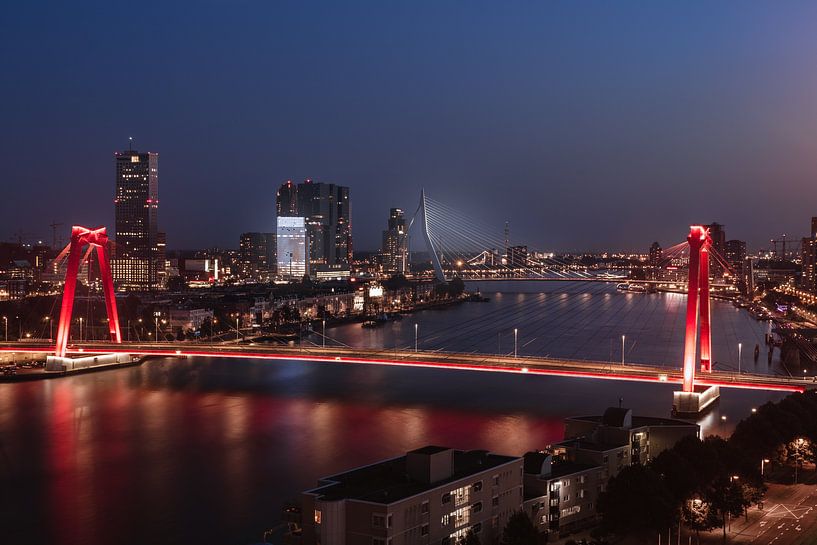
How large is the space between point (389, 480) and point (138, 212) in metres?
38.1

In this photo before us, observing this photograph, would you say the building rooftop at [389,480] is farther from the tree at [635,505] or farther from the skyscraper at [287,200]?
the skyscraper at [287,200]

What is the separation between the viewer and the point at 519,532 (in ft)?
14.2

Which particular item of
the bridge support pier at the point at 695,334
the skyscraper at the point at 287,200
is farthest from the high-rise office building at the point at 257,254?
the bridge support pier at the point at 695,334

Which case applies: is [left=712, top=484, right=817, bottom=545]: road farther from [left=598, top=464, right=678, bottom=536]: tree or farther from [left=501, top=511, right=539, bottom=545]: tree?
[left=501, top=511, right=539, bottom=545]: tree

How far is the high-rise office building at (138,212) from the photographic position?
3916cm

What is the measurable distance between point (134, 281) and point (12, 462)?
33.0 meters

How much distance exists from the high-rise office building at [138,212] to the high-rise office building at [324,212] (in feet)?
30.5

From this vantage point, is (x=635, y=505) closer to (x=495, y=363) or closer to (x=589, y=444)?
(x=589, y=444)

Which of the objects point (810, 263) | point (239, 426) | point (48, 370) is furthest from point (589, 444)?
point (810, 263)

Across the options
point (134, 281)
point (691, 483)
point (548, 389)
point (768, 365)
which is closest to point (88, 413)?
point (548, 389)

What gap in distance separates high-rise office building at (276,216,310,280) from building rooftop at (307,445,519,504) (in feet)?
124

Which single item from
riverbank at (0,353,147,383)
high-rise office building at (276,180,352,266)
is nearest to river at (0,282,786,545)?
riverbank at (0,353,147,383)

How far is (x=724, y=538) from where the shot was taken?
16.4ft

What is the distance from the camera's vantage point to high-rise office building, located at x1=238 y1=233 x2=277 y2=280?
149 feet
